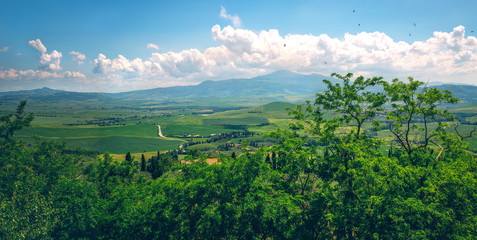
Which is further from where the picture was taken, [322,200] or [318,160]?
[318,160]


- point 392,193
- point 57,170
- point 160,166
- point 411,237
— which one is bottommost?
point 160,166

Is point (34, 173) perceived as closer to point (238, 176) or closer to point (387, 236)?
point (238, 176)

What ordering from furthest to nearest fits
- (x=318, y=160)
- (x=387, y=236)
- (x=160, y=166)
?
1. (x=160, y=166)
2. (x=318, y=160)
3. (x=387, y=236)

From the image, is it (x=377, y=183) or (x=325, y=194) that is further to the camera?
(x=325, y=194)

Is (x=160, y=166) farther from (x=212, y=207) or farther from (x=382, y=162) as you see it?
(x=382, y=162)

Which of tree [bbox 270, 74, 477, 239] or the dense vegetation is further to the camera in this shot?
the dense vegetation

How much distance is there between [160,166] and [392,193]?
2865 inches

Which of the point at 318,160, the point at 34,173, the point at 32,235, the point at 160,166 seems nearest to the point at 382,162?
the point at 318,160

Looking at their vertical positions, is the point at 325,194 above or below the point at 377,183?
below

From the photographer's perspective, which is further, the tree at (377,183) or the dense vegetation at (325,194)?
the dense vegetation at (325,194)

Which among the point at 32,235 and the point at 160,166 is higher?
the point at 32,235

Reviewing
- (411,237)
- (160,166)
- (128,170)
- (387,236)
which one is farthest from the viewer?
(160,166)

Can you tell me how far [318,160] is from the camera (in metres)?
24.3

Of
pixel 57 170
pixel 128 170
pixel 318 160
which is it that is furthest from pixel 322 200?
pixel 57 170
